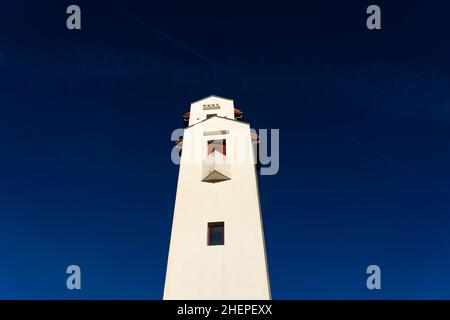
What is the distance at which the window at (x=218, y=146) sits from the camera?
26.7m

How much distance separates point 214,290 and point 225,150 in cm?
1011

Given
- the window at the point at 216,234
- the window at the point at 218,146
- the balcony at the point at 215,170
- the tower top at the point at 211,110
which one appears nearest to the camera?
the window at the point at 216,234

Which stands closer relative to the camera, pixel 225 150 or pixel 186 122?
pixel 225 150

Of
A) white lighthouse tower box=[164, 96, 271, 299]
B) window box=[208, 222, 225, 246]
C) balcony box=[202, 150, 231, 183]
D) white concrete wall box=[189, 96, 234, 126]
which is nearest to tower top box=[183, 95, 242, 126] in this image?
white concrete wall box=[189, 96, 234, 126]

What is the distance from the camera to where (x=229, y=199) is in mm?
23609

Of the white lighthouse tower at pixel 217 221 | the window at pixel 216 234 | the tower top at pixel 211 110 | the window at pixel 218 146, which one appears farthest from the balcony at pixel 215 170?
the tower top at pixel 211 110

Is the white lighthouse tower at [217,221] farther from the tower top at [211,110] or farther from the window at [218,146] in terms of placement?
the tower top at [211,110]

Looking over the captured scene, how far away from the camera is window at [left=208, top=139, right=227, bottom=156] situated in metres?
26.7

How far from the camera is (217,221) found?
22.7 meters

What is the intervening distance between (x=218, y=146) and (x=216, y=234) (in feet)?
23.7

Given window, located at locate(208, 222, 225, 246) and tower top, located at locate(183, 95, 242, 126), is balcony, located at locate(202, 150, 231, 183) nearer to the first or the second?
window, located at locate(208, 222, 225, 246)

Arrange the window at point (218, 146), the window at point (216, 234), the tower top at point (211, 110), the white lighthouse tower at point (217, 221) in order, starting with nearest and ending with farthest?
the white lighthouse tower at point (217, 221), the window at point (216, 234), the window at point (218, 146), the tower top at point (211, 110)
